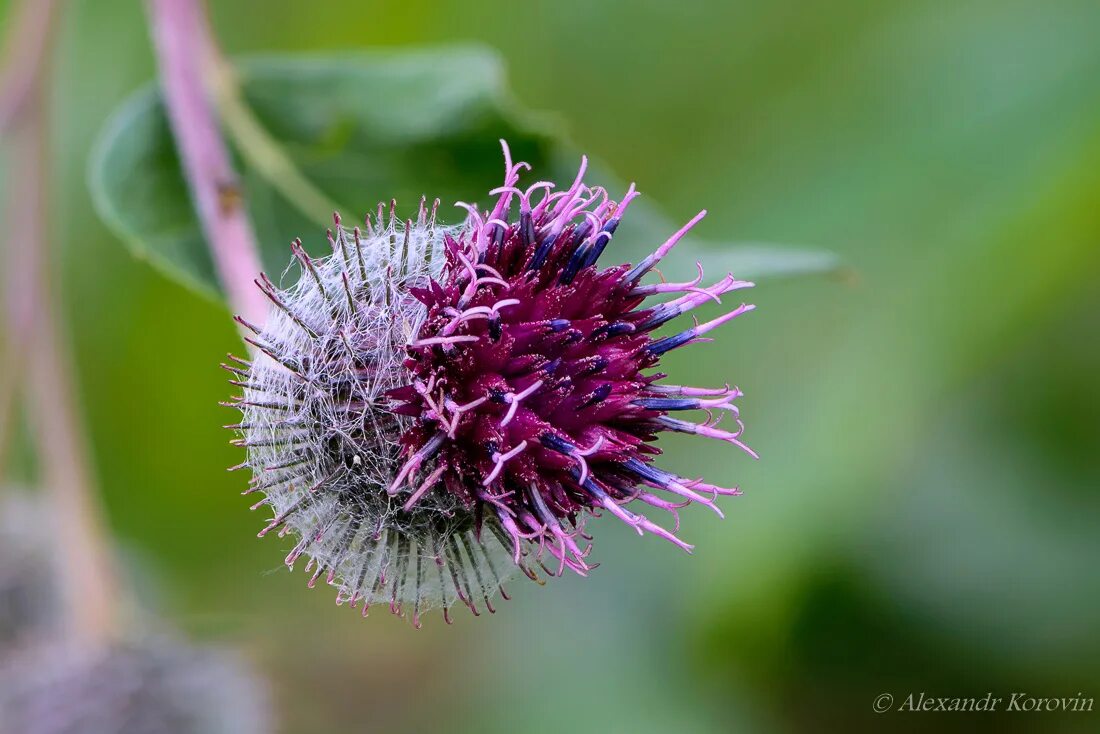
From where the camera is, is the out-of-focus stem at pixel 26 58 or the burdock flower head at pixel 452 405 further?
the out-of-focus stem at pixel 26 58

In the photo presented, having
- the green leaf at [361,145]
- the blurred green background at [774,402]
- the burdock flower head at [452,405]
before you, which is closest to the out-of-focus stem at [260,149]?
the green leaf at [361,145]

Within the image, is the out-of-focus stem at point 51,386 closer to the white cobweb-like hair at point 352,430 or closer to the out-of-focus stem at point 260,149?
the out-of-focus stem at point 260,149

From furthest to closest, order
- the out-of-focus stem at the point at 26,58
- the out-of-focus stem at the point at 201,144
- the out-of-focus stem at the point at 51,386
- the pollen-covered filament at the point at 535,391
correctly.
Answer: the out-of-focus stem at the point at 51,386 → the out-of-focus stem at the point at 26,58 → the out-of-focus stem at the point at 201,144 → the pollen-covered filament at the point at 535,391

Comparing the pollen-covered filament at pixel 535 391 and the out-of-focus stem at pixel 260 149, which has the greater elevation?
the out-of-focus stem at pixel 260 149

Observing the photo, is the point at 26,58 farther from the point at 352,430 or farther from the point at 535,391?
the point at 535,391

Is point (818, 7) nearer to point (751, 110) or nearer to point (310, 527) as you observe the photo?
point (751, 110)

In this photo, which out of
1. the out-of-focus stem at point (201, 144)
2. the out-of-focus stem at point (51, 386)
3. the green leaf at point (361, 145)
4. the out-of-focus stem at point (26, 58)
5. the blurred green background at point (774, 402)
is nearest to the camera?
the out-of-focus stem at point (201, 144)
